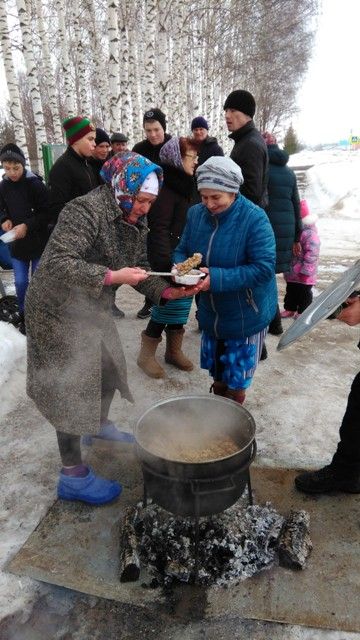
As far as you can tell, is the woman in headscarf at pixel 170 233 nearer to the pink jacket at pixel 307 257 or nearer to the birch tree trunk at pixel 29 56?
the pink jacket at pixel 307 257

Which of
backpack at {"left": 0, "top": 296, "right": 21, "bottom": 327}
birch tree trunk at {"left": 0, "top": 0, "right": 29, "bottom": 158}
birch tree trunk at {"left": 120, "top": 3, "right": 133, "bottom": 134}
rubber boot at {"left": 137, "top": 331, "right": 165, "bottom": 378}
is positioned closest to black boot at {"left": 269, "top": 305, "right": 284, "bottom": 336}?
rubber boot at {"left": 137, "top": 331, "right": 165, "bottom": 378}

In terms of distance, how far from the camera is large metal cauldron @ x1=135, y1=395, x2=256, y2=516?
2055 millimetres

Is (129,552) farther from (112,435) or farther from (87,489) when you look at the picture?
(112,435)

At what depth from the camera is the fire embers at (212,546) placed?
2.26 m

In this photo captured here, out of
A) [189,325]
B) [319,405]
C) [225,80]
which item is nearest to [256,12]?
[225,80]

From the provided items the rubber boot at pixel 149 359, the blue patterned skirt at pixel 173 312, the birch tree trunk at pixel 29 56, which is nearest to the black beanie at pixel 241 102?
the blue patterned skirt at pixel 173 312

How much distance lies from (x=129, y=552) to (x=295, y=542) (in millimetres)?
907

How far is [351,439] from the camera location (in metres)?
2.65

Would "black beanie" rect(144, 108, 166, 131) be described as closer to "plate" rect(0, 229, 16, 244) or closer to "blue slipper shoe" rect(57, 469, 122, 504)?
"plate" rect(0, 229, 16, 244)

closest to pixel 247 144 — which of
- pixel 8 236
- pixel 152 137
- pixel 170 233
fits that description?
pixel 170 233

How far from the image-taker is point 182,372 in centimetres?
459

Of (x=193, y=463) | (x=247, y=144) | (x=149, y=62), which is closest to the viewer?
(x=193, y=463)

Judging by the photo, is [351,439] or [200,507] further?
[351,439]

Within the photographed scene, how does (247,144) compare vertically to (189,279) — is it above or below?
above
